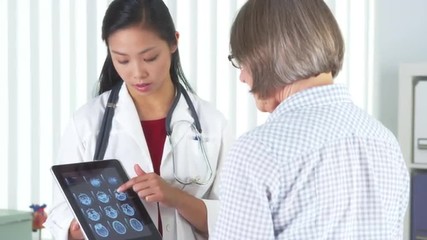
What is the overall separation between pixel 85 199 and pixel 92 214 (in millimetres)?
34

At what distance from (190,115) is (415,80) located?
1.30 meters

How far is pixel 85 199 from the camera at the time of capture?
124 centimetres

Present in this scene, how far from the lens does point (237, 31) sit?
0.97 m

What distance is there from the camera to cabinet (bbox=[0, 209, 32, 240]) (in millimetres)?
1800

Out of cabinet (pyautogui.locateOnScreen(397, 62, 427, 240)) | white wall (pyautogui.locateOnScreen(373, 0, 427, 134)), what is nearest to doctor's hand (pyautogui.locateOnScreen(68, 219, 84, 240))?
cabinet (pyautogui.locateOnScreen(397, 62, 427, 240))

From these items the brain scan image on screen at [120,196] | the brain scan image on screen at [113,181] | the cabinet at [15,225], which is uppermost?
the brain scan image on screen at [113,181]

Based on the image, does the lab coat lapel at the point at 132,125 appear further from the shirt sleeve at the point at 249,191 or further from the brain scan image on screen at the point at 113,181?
the shirt sleeve at the point at 249,191

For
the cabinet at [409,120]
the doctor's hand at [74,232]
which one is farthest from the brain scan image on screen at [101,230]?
the cabinet at [409,120]

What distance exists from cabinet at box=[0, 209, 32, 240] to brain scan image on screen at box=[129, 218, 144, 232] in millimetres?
665

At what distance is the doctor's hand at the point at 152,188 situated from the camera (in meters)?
1.27

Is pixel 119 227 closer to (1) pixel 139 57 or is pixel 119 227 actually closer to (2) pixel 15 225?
(1) pixel 139 57

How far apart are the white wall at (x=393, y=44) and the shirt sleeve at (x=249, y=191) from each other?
6.13 feet

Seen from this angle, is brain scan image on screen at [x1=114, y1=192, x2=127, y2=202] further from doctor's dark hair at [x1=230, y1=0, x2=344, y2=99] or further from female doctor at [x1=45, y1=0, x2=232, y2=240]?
doctor's dark hair at [x1=230, y1=0, x2=344, y2=99]

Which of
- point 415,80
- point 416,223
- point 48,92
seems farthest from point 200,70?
point 416,223
